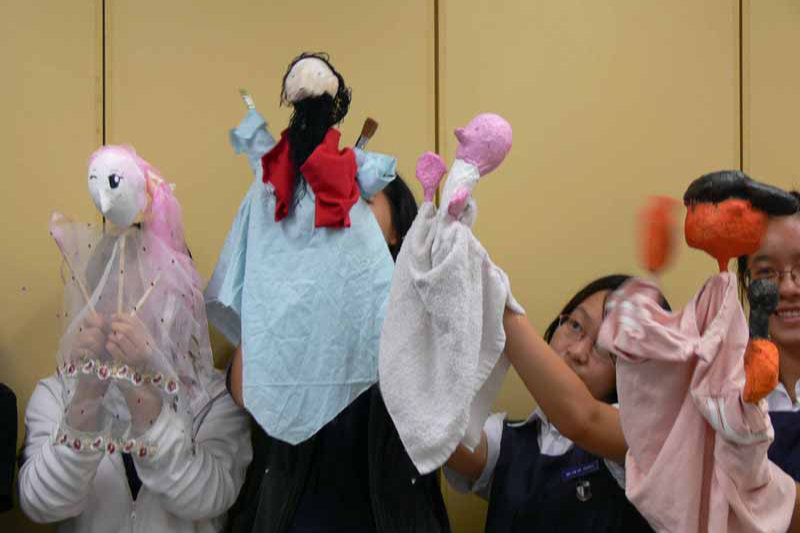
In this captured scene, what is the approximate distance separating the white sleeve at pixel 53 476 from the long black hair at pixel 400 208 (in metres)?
0.57

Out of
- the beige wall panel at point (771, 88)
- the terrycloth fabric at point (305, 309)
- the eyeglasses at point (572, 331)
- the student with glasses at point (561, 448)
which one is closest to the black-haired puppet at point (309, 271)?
the terrycloth fabric at point (305, 309)

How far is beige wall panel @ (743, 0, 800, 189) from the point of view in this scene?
6.20 ft

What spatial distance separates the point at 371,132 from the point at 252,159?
196 millimetres

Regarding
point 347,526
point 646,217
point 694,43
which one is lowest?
point 347,526

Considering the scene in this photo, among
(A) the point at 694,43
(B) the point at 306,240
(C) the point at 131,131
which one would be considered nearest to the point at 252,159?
(B) the point at 306,240

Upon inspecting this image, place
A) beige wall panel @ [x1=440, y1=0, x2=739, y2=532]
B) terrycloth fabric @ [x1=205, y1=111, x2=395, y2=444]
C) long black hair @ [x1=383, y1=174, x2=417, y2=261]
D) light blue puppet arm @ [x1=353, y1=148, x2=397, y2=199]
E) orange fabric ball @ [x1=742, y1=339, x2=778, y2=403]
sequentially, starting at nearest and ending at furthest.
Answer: orange fabric ball @ [x1=742, y1=339, x2=778, y2=403]
terrycloth fabric @ [x1=205, y1=111, x2=395, y2=444]
light blue puppet arm @ [x1=353, y1=148, x2=397, y2=199]
long black hair @ [x1=383, y1=174, x2=417, y2=261]
beige wall panel @ [x1=440, y1=0, x2=739, y2=532]

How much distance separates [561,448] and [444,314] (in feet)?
1.31

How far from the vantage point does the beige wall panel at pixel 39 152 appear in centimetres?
168

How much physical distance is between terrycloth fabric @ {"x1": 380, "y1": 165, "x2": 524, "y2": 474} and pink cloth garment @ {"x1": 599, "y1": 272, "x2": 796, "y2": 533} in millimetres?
165

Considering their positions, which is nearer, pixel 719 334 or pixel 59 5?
pixel 719 334

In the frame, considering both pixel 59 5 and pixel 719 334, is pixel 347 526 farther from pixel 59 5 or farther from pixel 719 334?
pixel 59 5

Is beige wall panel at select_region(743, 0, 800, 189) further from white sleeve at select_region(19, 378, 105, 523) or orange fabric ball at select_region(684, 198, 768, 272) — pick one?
white sleeve at select_region(19, 378, 105, 523)

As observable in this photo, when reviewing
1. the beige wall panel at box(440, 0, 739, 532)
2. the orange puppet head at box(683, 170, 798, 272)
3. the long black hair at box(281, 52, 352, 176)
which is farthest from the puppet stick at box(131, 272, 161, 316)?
the orange puppet head at box(683, 170, 798, 272)

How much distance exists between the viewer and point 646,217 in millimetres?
1146
